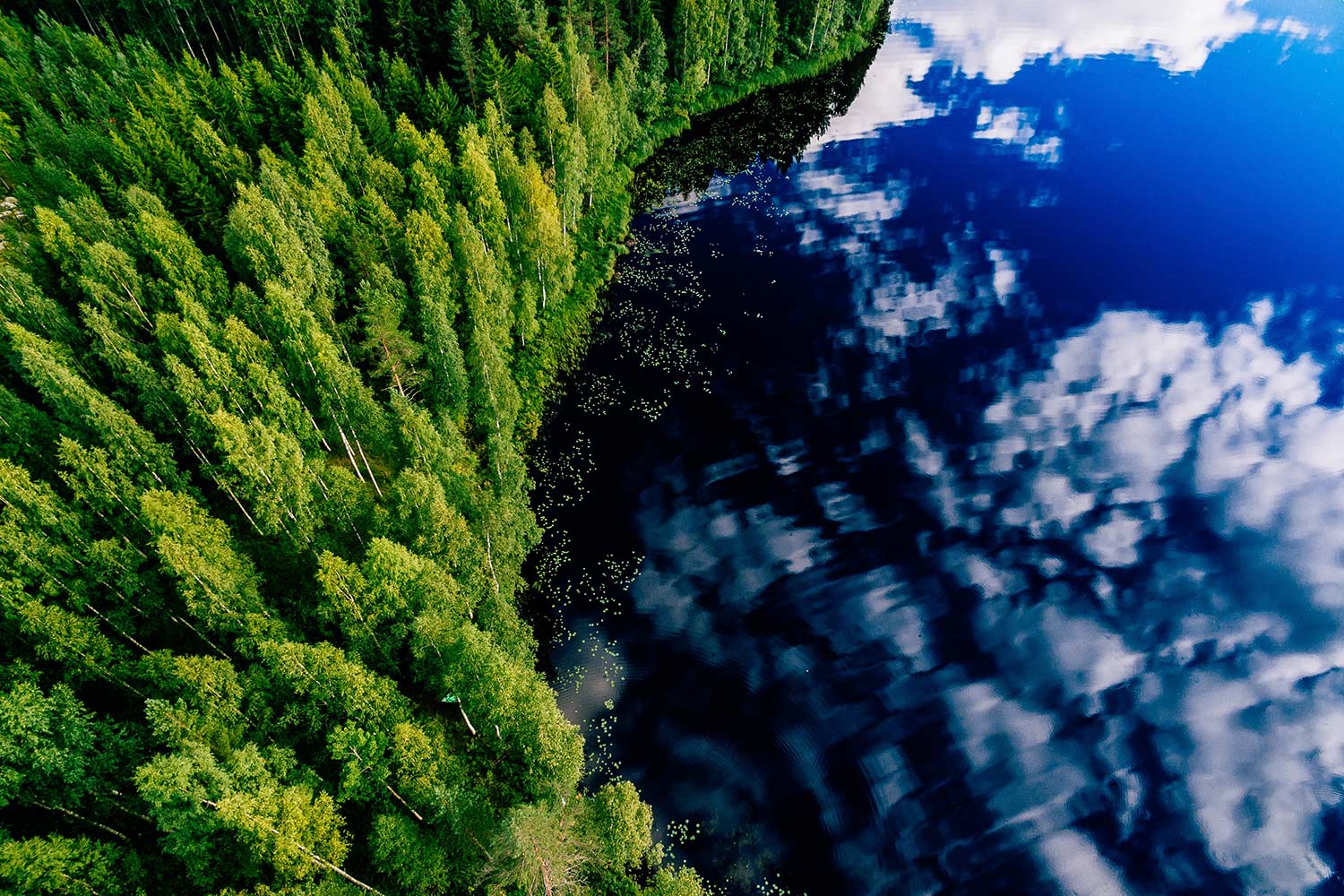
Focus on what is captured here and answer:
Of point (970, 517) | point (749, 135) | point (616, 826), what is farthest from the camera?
point (749, 135)

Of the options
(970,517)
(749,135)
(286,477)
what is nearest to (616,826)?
(286,477)

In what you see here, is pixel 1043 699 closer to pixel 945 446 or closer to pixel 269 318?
pixel 945 446

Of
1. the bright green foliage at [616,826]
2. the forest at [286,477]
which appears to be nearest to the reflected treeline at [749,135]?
the forest at [286,477]

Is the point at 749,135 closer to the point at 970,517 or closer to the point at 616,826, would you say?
the point at 970,517

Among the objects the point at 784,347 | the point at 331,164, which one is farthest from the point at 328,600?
the point at 784,347

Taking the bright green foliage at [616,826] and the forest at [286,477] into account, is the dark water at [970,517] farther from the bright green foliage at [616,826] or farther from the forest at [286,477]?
the bright green foliage at [616,826]
